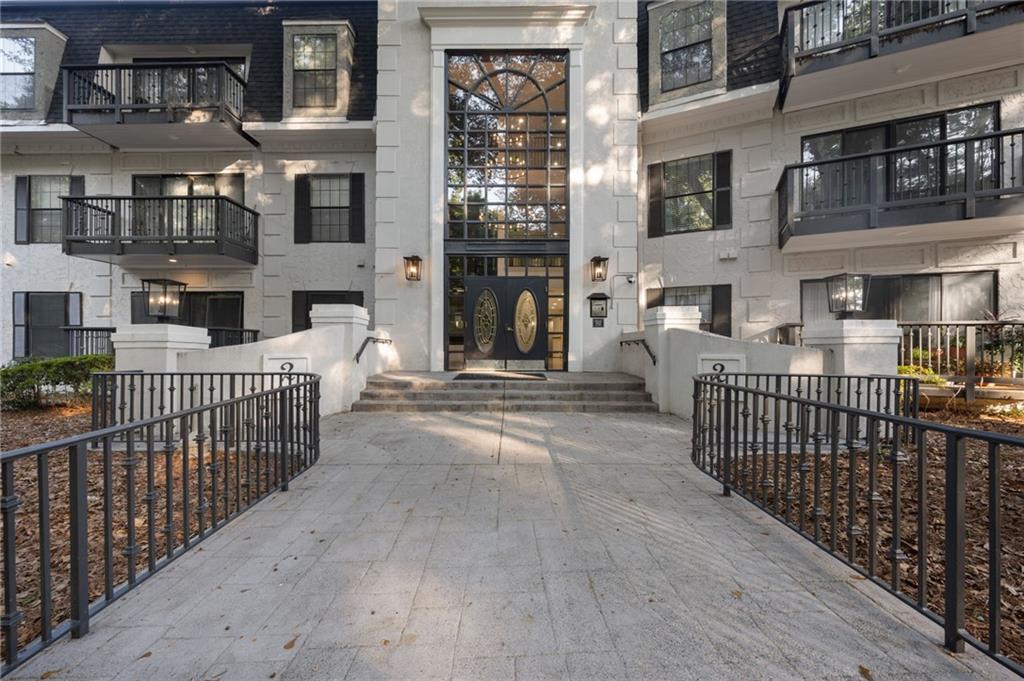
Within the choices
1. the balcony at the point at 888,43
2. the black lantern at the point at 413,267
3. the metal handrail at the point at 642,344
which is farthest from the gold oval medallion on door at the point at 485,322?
the balcony at the point at 888,43

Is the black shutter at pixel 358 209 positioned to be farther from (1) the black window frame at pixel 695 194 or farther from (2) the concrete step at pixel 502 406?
(1) the black window frame at pixel 695 194

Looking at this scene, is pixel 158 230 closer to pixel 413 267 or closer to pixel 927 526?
pixel 413 267

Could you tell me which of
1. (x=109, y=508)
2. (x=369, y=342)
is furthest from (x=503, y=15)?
(x=109, y=508)

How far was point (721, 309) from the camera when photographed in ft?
38.5

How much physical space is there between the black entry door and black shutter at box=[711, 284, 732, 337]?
4.45m

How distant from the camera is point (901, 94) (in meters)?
10.1

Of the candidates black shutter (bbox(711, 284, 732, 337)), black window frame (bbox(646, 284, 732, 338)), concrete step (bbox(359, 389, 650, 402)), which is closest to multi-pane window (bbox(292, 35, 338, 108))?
concrete step (bbox(359, 389, 650, 402))

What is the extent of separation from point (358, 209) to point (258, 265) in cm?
332

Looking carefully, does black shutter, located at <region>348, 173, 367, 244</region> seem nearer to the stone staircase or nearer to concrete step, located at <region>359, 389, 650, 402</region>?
the stone staircase

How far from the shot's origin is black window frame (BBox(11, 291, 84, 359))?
12758 millimetres

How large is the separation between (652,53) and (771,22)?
2.90m

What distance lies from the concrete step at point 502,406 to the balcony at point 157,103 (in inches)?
365

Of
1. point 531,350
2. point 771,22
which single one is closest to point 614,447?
point 531,350

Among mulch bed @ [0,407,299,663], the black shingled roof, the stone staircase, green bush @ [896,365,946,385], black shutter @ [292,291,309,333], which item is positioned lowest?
mulch bed @ [0,407,299,663]
